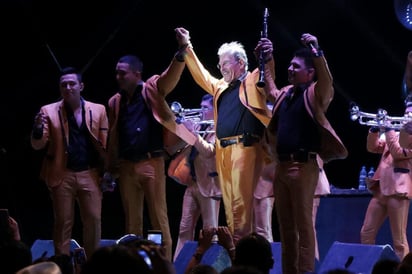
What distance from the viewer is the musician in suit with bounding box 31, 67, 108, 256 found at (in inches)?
267

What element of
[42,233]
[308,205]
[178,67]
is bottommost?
[42,233]

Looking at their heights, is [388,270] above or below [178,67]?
below

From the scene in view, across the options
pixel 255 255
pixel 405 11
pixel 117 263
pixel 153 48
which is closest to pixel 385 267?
pixel 255 255

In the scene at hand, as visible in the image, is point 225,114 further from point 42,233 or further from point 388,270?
point 42,233

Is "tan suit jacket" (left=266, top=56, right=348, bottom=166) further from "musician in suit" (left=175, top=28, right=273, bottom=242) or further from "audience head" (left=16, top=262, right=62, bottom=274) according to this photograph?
"audience head" (left=16, top=262, right=62, bottom=274)

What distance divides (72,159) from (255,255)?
3021 millimetres

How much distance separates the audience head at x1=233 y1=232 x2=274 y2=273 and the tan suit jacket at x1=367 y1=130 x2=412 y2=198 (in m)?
3.89

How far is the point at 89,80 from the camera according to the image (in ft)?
33.0

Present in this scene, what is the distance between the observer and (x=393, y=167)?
7914mm

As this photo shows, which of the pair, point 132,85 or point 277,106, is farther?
point 132,85

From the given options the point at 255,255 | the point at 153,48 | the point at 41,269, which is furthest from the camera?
the point at 153,48

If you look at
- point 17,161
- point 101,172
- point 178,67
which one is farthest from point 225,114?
point 17,161

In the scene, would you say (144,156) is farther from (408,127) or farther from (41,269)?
(41,269)

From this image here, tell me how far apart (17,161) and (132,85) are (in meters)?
3.50
